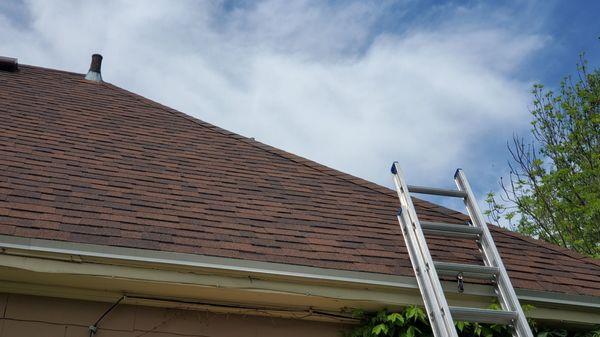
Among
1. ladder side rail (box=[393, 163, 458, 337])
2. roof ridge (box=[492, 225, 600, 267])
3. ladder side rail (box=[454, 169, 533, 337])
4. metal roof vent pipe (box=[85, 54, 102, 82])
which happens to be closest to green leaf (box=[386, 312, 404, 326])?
ladder side rail (box=[393, 163, 458, 337])

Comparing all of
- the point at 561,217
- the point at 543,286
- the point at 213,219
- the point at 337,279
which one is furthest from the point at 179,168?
the point at 561,217

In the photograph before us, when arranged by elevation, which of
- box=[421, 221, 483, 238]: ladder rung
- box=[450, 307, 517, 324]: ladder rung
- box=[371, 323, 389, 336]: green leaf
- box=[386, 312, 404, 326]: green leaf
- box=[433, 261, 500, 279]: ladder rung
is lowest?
box=[450, 307, 517, 324]: ladder rung

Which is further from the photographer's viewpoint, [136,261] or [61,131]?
[61,131]

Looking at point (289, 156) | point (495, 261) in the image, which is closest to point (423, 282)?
point (495, 261)

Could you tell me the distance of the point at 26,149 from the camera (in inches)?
205

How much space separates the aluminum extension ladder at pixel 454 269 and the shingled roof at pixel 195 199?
232 millimetres

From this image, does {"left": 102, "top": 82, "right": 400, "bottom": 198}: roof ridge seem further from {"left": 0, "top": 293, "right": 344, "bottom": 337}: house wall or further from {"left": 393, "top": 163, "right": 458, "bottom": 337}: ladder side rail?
{"left": 0, "top": 293, "right": 344, "bottom": 337}: house wall

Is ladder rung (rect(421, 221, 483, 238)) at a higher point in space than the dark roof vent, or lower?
lower

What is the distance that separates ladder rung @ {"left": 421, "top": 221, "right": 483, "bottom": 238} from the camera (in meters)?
4.34

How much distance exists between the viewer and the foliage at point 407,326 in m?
3.97

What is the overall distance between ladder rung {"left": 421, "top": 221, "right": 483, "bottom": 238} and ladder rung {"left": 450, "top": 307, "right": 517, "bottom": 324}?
79cm

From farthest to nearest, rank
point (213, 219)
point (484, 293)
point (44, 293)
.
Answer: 1. point (213, 219)
2. point (484, 293)
3. point (44, 293)

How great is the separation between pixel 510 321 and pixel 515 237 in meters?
1.71

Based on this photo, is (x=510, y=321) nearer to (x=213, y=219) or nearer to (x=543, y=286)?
(x=543, y=286)
